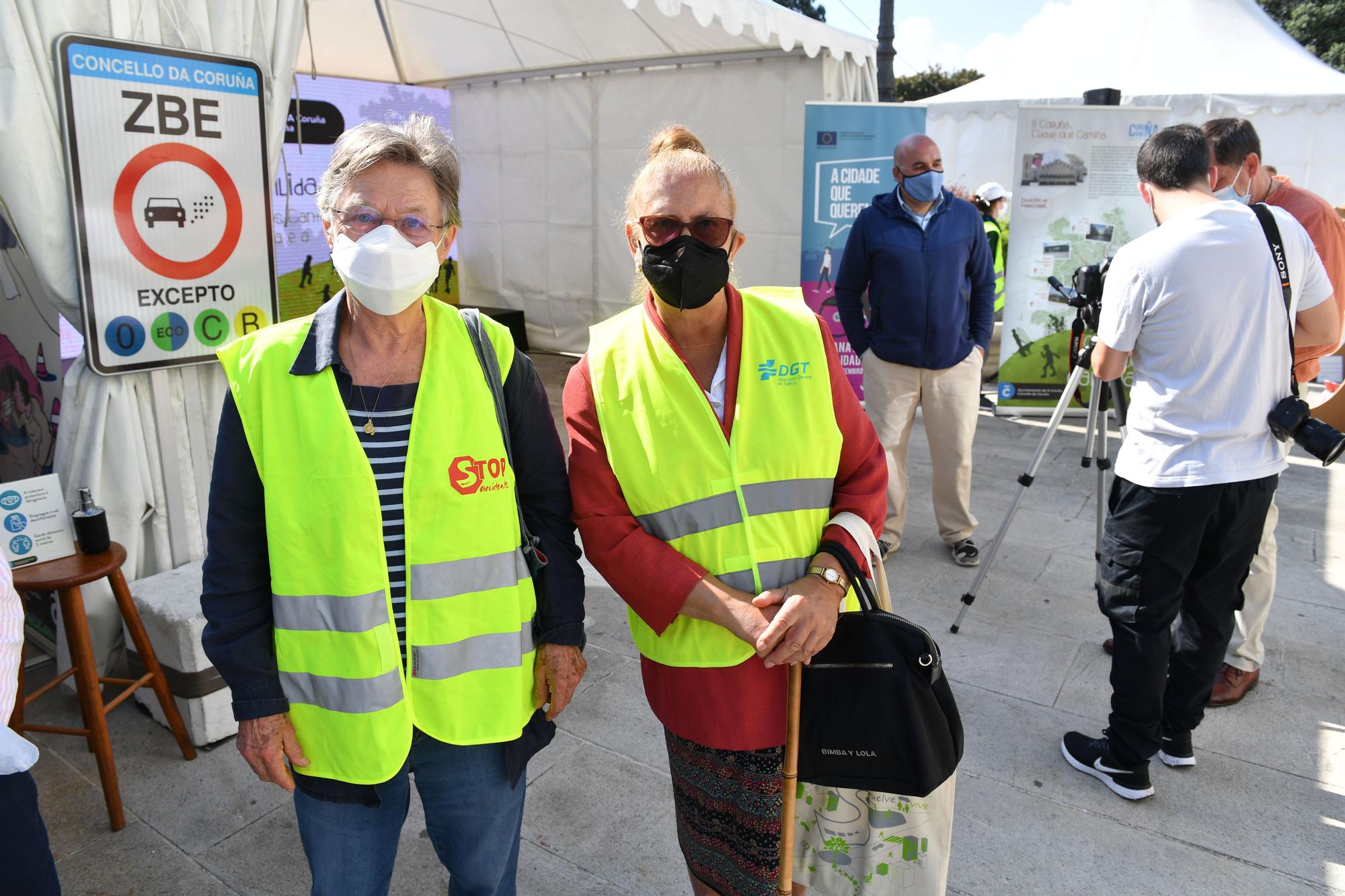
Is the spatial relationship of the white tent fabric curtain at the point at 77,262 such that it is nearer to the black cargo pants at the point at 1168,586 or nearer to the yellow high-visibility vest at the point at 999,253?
the black cargo pants at the point at 1168,586

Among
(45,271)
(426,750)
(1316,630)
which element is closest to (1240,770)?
(1316,630)

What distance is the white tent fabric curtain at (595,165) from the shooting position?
766 cm

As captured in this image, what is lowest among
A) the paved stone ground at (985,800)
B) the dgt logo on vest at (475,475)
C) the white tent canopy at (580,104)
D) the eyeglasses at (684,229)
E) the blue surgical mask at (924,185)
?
the paved stone ground at (985,800)

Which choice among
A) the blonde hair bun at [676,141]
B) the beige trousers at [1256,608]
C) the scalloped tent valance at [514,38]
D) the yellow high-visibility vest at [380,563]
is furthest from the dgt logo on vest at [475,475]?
the scalloped tent valance at [514,38]

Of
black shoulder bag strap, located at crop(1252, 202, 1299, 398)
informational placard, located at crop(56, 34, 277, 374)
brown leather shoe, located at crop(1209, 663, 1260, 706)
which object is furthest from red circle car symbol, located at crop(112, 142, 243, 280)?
brown leather shoe, located at crop(1209, 663, 1260, 706)

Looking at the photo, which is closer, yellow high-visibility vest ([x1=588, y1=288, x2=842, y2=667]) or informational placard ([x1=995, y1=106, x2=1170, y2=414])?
yellow high-visibility vest ([x1=588, y1=288, x2=842, y2=667])

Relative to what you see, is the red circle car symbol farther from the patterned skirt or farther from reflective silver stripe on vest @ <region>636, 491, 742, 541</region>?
the patterned skirt

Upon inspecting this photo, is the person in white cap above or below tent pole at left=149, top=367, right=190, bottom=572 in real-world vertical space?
above

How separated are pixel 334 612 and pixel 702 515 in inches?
26.4

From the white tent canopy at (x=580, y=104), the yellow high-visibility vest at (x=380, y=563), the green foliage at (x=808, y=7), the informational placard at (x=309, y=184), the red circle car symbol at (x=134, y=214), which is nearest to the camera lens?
the yellow high-visibility vest at (x=380, y=563)

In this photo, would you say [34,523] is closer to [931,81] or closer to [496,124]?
[496,124]

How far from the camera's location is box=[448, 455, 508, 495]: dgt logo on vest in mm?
1499

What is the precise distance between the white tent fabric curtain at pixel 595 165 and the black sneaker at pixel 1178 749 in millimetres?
4891

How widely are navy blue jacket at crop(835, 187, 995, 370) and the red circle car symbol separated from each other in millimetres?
2863
